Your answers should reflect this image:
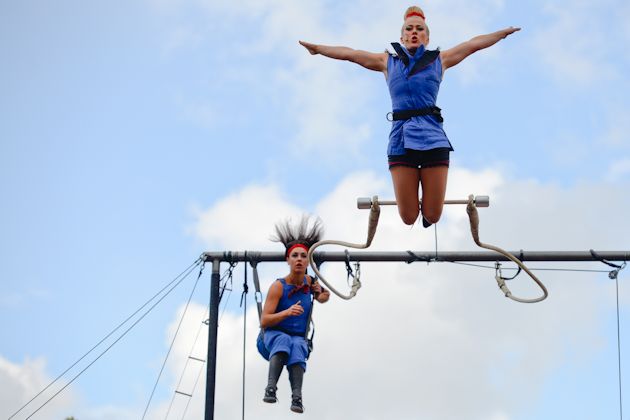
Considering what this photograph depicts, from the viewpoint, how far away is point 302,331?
35.4ft

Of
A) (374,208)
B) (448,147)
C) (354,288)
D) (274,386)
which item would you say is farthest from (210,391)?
(448,147)

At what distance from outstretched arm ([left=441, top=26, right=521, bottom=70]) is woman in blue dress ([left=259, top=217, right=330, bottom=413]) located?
9.05 feet

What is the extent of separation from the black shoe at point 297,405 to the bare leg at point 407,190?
2.40 m

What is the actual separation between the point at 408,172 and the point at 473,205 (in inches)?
30.5

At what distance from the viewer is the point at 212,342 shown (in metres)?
11.2

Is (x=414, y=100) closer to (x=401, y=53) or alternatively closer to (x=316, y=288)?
(x=401, y=53)

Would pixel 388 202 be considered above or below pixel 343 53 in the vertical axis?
below

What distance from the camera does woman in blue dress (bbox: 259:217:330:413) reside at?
1050 cm

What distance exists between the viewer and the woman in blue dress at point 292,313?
1050cm

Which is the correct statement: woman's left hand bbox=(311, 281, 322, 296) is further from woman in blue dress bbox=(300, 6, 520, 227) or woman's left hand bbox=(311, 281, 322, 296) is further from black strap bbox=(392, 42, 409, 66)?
black strap bbox=(392, 42, 409, 66)

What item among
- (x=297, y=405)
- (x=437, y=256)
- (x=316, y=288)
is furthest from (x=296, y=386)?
(x=437, y=256)

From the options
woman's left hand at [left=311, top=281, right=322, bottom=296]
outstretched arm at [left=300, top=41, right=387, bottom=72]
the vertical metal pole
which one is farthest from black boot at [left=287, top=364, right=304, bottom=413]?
outstretched arm at [left=300, top=41, right=387, bottom=72]

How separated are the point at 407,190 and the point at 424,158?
27 cm

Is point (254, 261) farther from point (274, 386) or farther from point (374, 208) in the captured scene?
point (374, 208)
